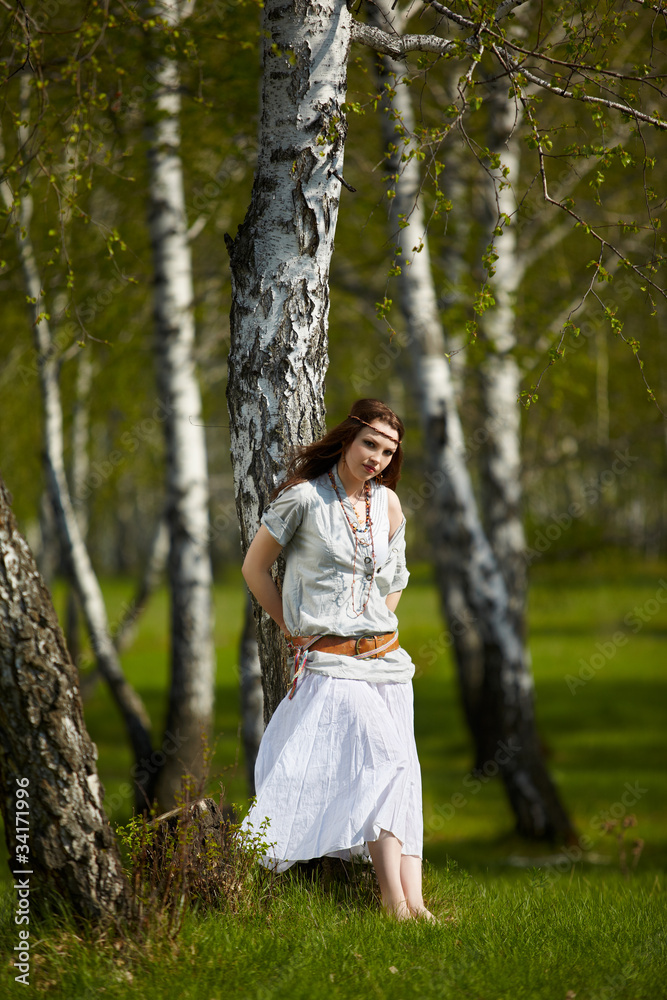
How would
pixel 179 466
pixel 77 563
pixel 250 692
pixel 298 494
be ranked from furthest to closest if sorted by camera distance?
pixel 77 563 < pixel 179 466 < pixel 250 692 < pixel 298 494

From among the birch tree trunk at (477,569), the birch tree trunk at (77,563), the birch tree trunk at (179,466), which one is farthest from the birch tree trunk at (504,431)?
the birch tree trunk at (77,563)

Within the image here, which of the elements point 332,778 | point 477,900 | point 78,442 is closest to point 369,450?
point 332,778

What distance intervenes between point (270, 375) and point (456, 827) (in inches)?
244

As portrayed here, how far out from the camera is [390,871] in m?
3.38

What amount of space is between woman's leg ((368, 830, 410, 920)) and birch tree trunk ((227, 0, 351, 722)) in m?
0.76

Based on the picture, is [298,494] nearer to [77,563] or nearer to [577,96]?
[577,96]

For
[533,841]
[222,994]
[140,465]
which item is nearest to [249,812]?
[222,994]

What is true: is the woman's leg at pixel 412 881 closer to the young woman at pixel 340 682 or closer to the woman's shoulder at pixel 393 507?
the young woman at pixel 340 682

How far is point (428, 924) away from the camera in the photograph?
3295mm

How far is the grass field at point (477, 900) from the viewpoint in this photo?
2863 millimetres

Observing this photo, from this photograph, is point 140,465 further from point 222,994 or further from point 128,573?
point 128,573

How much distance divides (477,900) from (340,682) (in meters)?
1.25

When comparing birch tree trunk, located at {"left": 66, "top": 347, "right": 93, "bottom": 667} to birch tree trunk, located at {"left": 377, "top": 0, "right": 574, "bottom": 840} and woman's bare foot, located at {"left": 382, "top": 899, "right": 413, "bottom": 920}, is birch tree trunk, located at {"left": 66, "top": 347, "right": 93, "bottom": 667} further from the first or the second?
woman's bare foot, located at {"left": 382, "top": 899, "right": 413, "bottom": 920}

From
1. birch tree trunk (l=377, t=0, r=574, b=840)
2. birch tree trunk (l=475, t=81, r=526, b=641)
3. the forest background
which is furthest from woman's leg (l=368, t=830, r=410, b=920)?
birch tree trunk (l=475, t=81, r=526, b=641)
